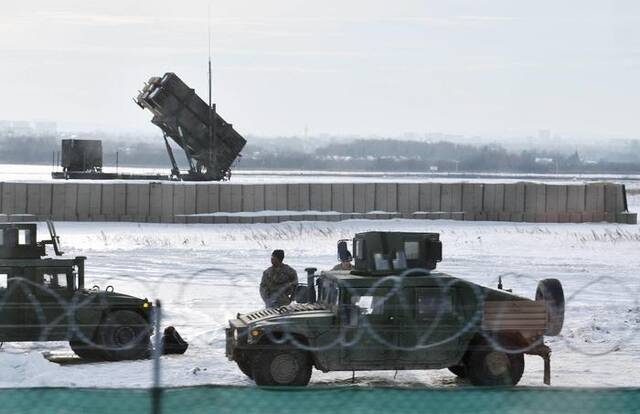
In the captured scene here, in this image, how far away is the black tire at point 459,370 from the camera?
42.8ft

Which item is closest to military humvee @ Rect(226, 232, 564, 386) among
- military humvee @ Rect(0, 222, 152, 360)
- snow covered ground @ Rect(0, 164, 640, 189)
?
military humvee @ Rect(0, 222, 152, 360)

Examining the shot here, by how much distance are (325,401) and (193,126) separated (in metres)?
36.8

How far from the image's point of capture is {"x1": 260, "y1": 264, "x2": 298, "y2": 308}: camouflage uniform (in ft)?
49.5

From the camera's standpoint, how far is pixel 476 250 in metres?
29.9

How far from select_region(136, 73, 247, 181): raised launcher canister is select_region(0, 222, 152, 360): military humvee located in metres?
27.8

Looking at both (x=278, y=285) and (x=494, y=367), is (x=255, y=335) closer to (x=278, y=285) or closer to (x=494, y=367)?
(x=494, y=367)

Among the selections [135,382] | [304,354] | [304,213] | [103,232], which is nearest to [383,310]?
[304,354]

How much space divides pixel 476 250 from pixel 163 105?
16058 mm

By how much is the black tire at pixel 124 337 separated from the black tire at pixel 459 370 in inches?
143

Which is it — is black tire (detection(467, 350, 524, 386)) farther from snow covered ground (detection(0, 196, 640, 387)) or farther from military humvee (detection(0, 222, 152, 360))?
military humvee (detection(0, 222, 152, 360))

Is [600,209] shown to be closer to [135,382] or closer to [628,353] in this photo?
[628,353]

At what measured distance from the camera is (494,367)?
1266cm

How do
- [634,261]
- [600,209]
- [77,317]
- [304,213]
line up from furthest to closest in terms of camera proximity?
1. [600,209]
2. [304,213]
3. [634,261]
4. [77,317]

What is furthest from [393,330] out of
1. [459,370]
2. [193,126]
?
[193,126]
